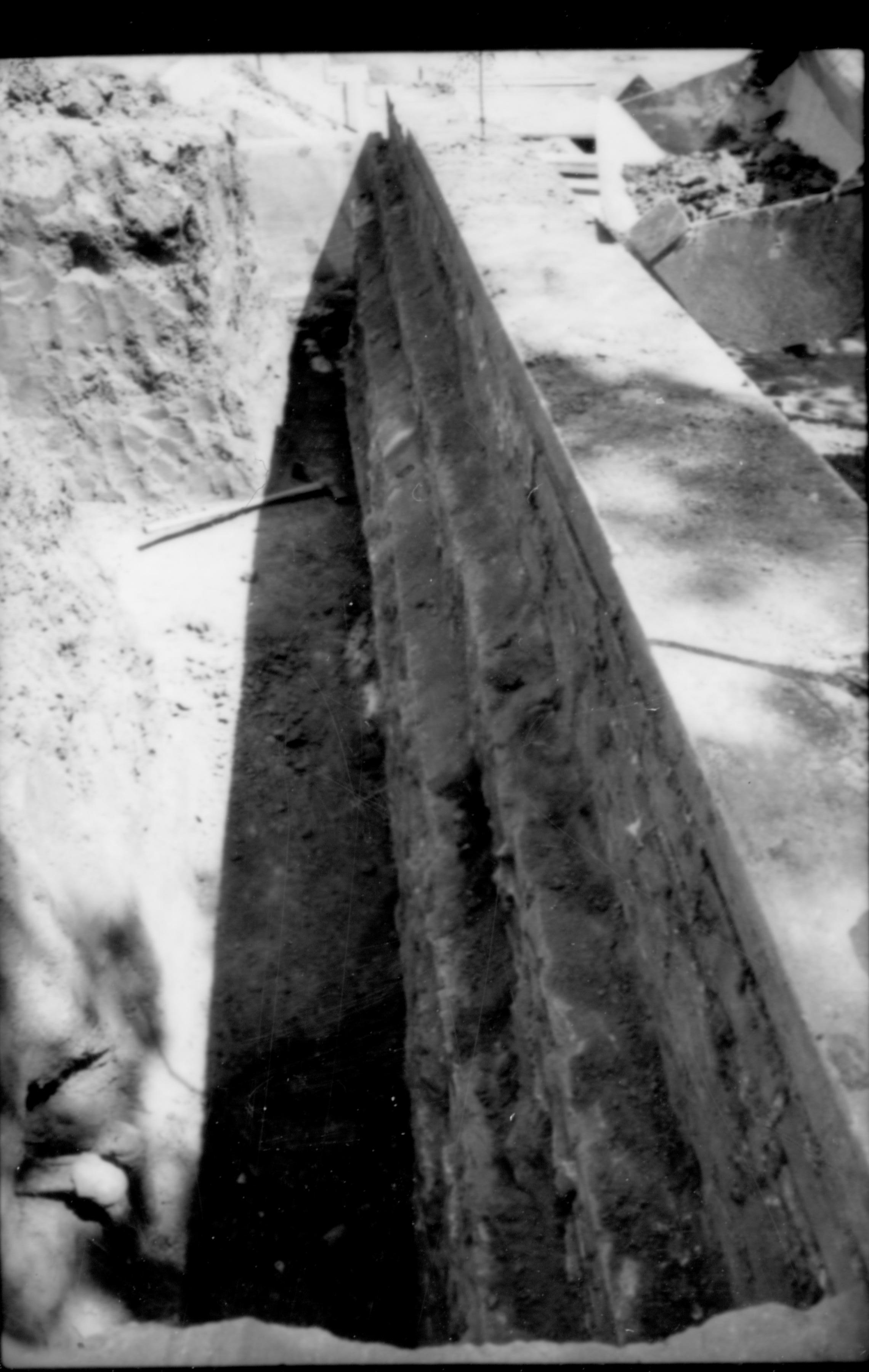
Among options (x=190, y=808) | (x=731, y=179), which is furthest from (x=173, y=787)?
(x=731, y=179)

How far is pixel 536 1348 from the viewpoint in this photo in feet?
3.48

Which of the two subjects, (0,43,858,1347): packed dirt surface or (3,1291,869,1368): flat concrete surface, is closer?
(3,1291,869,1368): flat concrete surface

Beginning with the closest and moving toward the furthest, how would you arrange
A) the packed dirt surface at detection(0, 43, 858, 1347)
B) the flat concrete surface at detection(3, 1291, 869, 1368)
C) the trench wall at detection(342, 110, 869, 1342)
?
the flat concrete surface at detection(3, 1291, 869, 1368)
the trench wall at detection(342, 110, 869, 1342)
the packed dirt surface at detection(0, 43, 858, 1347)

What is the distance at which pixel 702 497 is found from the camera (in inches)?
74.2

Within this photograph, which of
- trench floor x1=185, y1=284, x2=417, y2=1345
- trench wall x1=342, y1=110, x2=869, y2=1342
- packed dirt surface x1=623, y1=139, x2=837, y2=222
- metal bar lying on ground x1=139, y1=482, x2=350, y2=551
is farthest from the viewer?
packed dirt surface x1=623, y1=139, x2=837, y2=222

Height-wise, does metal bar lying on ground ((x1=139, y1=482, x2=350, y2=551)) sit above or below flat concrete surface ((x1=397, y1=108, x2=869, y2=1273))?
below

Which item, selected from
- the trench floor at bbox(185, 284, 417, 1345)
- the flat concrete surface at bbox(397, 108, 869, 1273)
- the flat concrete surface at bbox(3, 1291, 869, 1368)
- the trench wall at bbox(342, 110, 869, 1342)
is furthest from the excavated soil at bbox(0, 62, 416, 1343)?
the flat concrete surface at bbox(397, 108, 869, 1273)

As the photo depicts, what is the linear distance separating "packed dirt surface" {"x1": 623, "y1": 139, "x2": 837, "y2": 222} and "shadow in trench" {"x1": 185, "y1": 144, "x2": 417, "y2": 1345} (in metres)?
2.61

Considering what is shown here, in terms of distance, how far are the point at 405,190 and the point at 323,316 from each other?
121 cm

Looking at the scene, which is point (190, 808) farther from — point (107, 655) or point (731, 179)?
point (731, 179)

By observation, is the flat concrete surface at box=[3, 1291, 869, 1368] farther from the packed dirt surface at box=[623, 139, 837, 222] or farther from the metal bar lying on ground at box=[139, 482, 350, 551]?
the packed dirt surface at box=[623, 139, 837, 222]

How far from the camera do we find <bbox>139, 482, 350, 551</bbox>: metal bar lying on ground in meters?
4.38

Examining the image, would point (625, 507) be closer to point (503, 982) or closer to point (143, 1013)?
point (503, 982)

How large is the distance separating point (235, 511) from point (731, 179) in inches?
128
